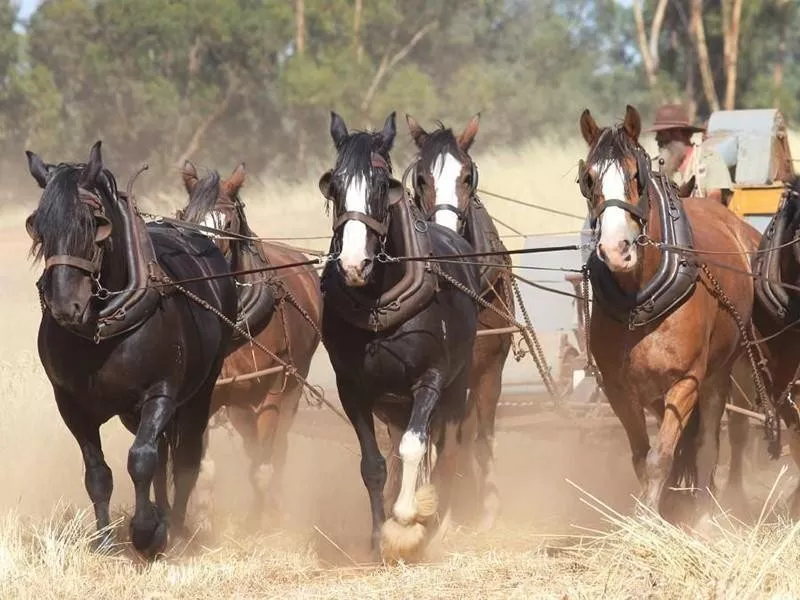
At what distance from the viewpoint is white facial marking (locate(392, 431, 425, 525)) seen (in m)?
6.76

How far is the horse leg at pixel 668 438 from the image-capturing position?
6520 mm

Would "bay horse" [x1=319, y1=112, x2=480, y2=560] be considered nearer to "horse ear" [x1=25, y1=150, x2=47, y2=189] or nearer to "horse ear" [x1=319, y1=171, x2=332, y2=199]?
"horse ear" [x1=319, y1=171, x2=332, y2=199]

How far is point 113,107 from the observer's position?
1240 inches

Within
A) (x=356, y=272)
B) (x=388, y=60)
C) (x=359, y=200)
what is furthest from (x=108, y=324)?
(x=388, y=60)

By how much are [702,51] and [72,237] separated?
24.7 meters

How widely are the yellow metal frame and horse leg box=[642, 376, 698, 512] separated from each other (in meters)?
3.34

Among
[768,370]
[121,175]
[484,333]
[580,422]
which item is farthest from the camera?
[121,175]

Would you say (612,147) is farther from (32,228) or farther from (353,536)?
(353,536)

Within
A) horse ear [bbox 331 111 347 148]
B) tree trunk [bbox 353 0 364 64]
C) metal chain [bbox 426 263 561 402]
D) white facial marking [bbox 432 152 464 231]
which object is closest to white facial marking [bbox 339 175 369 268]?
horse ear [bbox 331 111 347 148]

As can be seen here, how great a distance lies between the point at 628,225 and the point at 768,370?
171cm

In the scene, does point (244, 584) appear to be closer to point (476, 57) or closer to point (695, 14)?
point (695, 14)

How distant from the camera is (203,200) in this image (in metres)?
8.61

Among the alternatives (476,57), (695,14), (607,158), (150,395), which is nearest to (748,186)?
(607,158)

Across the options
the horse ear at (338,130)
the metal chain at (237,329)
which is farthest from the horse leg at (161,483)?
the horse ear at (338,130)
